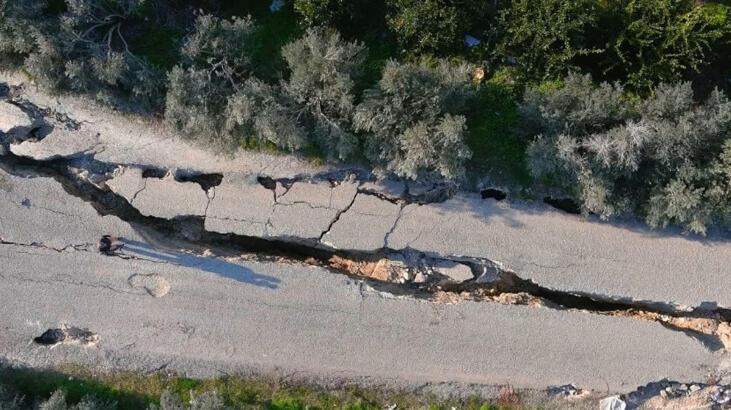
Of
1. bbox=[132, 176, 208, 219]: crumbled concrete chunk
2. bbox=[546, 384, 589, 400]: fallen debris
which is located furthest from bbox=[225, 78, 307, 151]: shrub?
bbox=[546, 384, 589, 400]: fallen debris

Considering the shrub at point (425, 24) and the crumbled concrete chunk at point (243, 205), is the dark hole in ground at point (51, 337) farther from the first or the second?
the shrub at point (425, 24)

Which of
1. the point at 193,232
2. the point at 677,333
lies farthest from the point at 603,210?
the point at 193,232

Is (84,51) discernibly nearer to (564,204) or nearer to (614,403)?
(564,204)

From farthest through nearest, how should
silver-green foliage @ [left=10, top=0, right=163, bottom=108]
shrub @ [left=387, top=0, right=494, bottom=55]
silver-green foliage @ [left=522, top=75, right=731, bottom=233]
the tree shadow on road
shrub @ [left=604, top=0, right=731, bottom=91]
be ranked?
the tree shadow on road
shrub @ [left=387, top=0, right=494, bottom=55]
silver-green foliage @ [left=10, top=0, right=163, bottom=108]
shrub @ [left=604, top=0, right=731, bottom=91]
silver-green foliage @ [left=522, top=75, right=731, bottom=233]

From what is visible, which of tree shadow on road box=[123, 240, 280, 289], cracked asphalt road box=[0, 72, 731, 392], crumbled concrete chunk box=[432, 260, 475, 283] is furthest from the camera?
crumbled concrete chunk box=[432, 260, 475, 283]

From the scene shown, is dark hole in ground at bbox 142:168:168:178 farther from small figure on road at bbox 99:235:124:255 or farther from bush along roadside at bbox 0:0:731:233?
small figure on road at bbox 99:235:124:255

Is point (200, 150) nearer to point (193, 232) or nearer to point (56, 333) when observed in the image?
point (193, 232)
